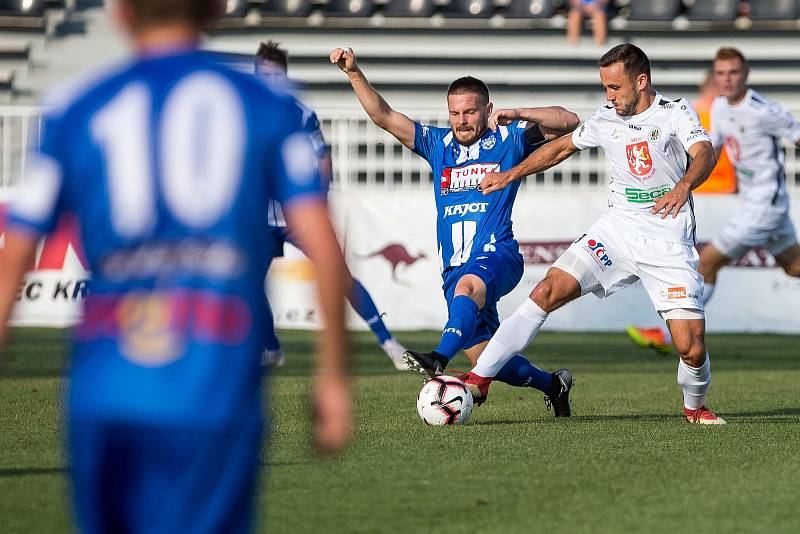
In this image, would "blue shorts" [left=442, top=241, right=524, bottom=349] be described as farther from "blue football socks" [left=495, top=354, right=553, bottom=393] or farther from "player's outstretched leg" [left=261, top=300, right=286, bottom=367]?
"player's outstretched leg" [left=261, top=300, right=286, bottom=367]

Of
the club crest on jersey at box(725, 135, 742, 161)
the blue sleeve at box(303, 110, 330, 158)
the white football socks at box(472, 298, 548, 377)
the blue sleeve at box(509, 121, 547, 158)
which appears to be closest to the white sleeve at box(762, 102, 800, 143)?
the club crest on jersey at box(725, 135, 742, 161)

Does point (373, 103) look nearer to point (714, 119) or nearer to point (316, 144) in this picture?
point (316, 144)

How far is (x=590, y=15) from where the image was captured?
22188 mm

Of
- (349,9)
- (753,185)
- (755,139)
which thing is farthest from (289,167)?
(349,9)

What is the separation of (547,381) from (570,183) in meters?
9.48

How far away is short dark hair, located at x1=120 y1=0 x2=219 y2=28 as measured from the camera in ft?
9.33

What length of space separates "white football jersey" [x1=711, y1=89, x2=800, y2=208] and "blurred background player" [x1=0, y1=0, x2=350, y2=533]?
1016 centimetres

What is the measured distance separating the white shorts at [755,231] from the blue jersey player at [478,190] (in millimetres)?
4760

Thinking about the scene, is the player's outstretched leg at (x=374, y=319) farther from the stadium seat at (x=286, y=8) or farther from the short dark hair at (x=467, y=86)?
the stadium seat at (x=286, y=8)

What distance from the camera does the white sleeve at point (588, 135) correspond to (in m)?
8.32

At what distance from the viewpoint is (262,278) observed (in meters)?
2.92

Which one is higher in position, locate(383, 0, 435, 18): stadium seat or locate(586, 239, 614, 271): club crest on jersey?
locate(586, 239, 614, 271): club crest on jersey

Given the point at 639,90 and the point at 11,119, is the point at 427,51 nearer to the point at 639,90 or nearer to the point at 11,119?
the point at 11,119

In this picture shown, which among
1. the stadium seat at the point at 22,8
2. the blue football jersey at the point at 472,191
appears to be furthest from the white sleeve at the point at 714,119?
the stadium seat at the point at 22,8
